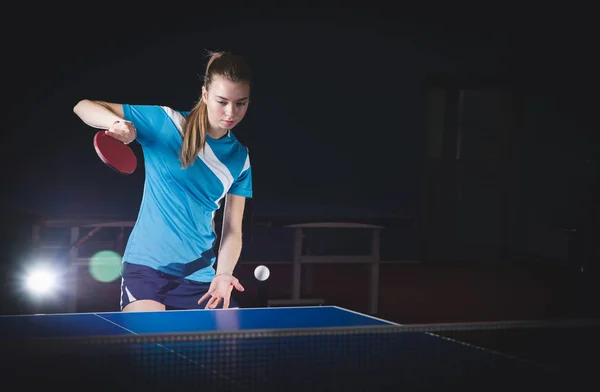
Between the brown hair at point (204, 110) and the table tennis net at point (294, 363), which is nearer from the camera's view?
the table tennis net at point (294, 363)

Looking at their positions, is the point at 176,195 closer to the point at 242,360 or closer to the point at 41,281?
the point at 242,360

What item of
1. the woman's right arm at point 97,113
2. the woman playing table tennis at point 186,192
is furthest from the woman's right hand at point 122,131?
the woman's right arm at point 97,113

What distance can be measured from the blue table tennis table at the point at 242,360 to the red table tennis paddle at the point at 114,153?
2.08ft

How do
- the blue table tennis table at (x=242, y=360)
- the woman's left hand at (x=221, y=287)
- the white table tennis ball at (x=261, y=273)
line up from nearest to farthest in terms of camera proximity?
the blue table tennis table at (x=242, y=360) → the woman's left hand at (x=221, y=287) → the white table tennis ball at (x=261, y=273)

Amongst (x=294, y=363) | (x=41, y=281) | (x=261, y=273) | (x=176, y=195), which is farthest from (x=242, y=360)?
(x=41, y=281)

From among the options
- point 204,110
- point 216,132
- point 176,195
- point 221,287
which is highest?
point 204,110

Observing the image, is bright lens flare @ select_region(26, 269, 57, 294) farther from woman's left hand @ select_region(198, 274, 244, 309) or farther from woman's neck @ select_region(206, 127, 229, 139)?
woman's left hand @ select_region(198, 274, 244, 309)

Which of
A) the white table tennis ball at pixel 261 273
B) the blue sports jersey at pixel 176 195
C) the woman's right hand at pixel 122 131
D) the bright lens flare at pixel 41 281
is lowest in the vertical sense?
the bright lens flare at pixel 41 281

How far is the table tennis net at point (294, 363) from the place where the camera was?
2541 millimetres

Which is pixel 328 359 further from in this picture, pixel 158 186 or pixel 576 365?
pixel 158 186

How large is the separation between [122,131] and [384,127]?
22.6 feet

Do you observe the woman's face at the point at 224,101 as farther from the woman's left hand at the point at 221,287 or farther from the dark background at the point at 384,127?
the dark background at the point at 384,127

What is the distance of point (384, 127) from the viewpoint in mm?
10383

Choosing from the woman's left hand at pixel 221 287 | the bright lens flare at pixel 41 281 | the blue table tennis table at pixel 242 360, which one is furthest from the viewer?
the bright lens flare at pixel 41 281
